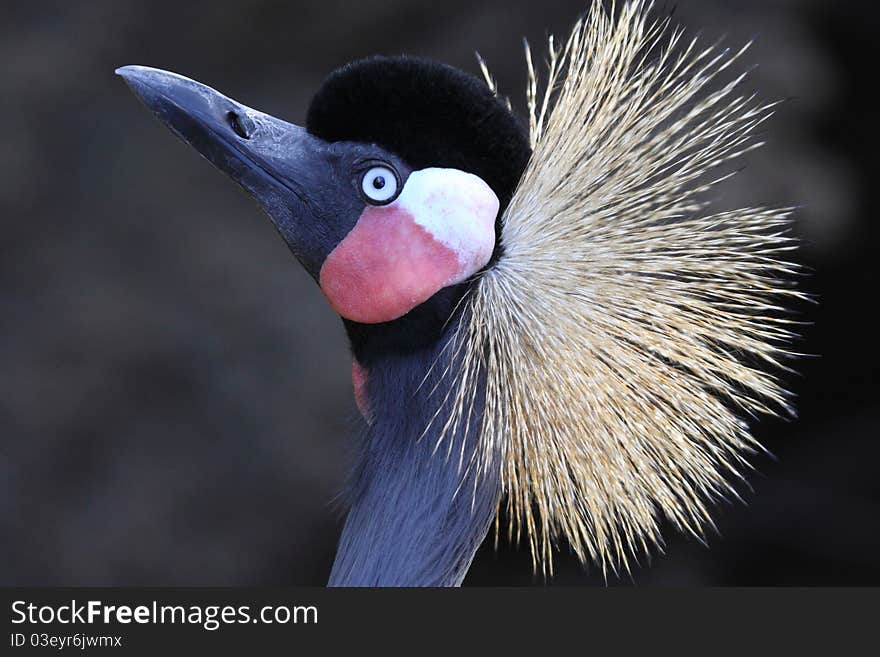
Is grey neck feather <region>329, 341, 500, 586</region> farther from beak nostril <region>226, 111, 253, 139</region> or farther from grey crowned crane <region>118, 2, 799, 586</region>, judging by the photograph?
beak nostril <region>226, 111, 253, 139</region>

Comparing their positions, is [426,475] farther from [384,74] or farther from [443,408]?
[384,74]

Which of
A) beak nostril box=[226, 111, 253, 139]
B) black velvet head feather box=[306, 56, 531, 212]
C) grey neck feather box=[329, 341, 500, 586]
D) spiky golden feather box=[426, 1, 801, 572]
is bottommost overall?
grey neck feather box=[329, 341, 500, 586]

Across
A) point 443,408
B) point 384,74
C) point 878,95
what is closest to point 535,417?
point 443,408

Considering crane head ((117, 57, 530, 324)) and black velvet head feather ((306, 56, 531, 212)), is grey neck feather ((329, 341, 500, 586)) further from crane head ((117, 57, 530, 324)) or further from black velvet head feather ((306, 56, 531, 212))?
black velvet head feather ((306, 56, 531, 212))

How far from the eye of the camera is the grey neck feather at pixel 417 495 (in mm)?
1062

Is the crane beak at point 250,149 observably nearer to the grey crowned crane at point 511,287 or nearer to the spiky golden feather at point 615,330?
the grey crowned crane at point 511,287

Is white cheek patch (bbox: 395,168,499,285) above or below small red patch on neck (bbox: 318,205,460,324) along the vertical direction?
above

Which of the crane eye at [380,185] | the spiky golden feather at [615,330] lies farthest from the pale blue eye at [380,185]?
the spiky golden feather at [615,330]

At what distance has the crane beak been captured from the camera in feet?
3.47

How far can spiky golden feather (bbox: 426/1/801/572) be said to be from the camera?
3.37ft

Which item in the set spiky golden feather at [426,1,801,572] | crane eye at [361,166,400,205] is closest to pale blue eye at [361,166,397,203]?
crane eye at [361,166,400,205]

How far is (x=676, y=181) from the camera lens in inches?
42.0

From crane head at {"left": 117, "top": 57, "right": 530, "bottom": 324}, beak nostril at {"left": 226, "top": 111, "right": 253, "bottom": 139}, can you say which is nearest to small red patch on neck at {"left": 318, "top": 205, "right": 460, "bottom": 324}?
crane head at {"left": 117, "top": 57, "right": 530, "bottom": 324}

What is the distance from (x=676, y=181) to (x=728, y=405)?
252mm
